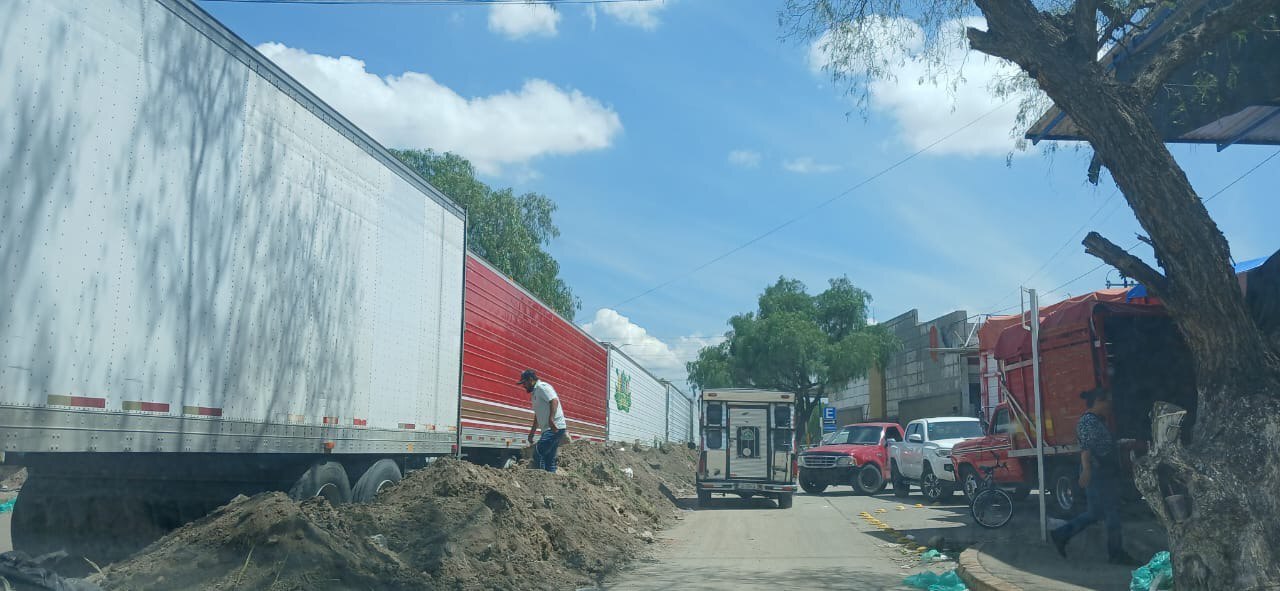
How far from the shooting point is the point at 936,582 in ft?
28.1

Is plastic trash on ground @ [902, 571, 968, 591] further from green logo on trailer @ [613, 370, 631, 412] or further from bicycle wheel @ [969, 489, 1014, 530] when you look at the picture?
green logo on trailer @ [613, 370, 631, 412]

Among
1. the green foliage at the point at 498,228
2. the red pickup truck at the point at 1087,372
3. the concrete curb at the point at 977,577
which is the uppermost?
the green foliage at the point at 498,228

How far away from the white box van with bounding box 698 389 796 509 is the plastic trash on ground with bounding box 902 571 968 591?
32.6ft

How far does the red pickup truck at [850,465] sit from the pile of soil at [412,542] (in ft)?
41.5

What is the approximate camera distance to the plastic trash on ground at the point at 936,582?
27.4 feet

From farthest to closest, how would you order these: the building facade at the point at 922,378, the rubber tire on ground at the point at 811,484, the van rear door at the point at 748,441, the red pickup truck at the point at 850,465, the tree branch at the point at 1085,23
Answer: the building facade at the point at 922,378 < the rubber tire on ground at the point at 811,484 < the red pickup truck at the point at 850,465 < the van rear door at the point at 748,441 < the tree branch at the point at 1085,23

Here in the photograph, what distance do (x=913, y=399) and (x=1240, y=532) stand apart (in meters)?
44.6

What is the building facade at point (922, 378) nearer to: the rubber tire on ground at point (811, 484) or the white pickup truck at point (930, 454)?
the rubber tire on ground at point (811, 484)

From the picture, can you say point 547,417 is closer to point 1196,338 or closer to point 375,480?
point 375,480

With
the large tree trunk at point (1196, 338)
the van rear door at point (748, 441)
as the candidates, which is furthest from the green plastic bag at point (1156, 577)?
the van rear door at point (748, 441)

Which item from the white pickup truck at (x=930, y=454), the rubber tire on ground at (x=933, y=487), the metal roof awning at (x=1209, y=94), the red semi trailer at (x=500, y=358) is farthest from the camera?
the white pickup truck at (x=930, y=454)

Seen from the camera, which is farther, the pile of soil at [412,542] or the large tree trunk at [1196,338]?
the pile of soil at [412,542]

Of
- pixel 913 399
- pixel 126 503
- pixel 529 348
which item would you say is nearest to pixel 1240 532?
pixel 126 503

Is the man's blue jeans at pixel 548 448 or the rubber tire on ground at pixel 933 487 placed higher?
the man's blue jeans at pixel 548 448
